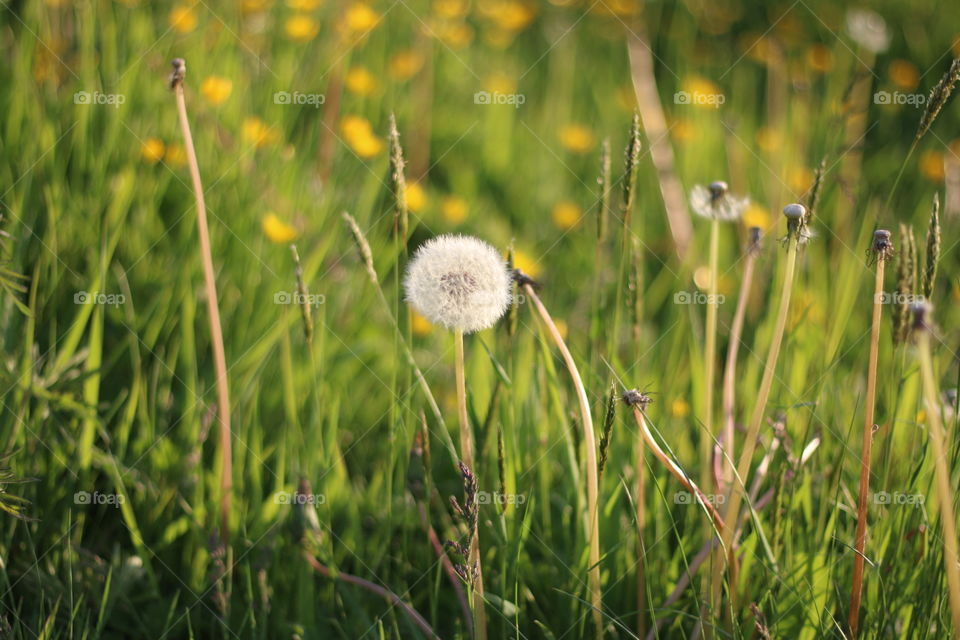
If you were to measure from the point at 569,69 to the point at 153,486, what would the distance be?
2.44 meters

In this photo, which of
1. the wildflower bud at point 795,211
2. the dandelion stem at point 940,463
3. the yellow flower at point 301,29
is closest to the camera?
the dandelion stem at point 940,463

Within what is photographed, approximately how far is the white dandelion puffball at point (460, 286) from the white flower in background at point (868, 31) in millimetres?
2708

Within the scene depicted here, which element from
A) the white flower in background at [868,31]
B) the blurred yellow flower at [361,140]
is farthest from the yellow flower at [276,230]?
the white flower in background at [868,31]

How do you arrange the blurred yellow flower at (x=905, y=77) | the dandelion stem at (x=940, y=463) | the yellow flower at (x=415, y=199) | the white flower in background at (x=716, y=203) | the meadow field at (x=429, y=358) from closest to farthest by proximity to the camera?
→ the dandelion stem at (x=940, y=463), the meadow field at (x=429, y=358), the white flower in background at (x=716, y=203), the yellow flower at (x=415, y=199), the blurred yellow flower at (x=905, y=77)

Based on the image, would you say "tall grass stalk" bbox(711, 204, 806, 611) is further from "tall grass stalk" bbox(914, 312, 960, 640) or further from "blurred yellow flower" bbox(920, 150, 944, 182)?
"blurred yellow flower" bbox(920, 150, 944, 182)

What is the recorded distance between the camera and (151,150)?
7.02ft

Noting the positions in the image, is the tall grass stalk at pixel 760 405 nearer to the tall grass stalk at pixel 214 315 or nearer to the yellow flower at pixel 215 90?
the tall grass stalk at pixel 214 315

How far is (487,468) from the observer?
1636 mm

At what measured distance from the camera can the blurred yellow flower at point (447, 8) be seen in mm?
3332

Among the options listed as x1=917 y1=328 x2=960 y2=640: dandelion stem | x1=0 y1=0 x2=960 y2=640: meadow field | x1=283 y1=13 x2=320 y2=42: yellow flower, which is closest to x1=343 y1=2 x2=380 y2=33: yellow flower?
x1=0 y1=0 x2=960 y2=640: meadow field

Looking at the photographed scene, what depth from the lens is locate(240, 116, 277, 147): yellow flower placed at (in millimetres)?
2250

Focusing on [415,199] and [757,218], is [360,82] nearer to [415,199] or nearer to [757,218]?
[415,199]

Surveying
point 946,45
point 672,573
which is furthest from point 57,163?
point 946,45

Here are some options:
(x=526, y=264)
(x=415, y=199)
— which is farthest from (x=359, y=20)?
(x=526, y=264)
